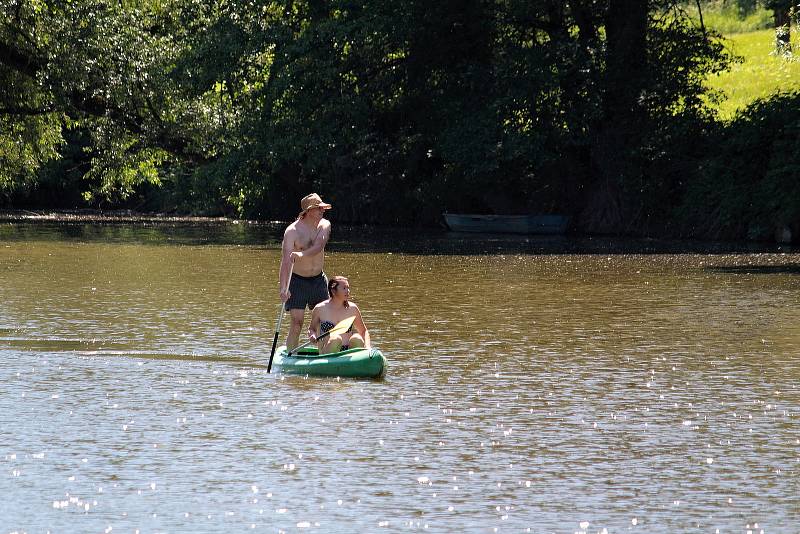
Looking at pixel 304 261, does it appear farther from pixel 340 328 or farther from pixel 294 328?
pixel 340 328

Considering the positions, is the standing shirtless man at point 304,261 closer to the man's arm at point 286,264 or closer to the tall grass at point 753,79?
the man's arm at point 286,264

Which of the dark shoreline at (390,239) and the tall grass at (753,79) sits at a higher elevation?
the tall grass at (753,79)

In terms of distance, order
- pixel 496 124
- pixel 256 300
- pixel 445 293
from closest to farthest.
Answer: pixel 256 300 → pixel 445 293 → pixel 496 124

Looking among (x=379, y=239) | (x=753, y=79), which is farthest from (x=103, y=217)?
(x=753, y=79)

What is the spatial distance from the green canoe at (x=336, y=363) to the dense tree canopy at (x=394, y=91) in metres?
26.4

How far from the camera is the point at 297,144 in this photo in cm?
4106

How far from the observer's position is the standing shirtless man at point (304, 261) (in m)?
13.6

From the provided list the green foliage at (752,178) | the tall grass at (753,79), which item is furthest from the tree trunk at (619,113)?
the tall grass at (753,79)

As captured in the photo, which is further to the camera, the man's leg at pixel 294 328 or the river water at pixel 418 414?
the man's leg at pixel 294 328

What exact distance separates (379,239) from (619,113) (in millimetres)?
7500

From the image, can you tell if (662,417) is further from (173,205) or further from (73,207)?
(73,207)

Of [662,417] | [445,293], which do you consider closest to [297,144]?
[445,293]

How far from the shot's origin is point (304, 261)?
45.6 ft

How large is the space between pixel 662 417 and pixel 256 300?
1018cm
